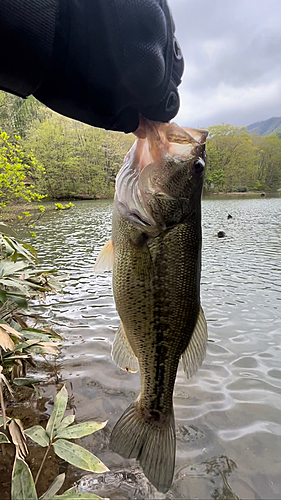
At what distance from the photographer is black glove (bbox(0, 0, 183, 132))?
1.21 metres

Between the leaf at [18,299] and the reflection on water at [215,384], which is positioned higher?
the leaf at [18,299]

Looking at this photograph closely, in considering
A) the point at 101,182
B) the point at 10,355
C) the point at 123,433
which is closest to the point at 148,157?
the point at 123,433

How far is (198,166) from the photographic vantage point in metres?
1.85

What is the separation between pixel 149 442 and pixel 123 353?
1.76ft

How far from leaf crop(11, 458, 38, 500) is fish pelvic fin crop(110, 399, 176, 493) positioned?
471mm

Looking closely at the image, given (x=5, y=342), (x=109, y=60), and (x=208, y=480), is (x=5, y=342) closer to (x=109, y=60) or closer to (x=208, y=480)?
(x=109, y=60)

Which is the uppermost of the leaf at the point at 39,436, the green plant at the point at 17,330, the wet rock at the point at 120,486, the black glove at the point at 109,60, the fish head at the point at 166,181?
the black glove at the point at 109,60

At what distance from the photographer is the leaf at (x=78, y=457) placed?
1.87 m

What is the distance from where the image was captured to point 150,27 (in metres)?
1.24

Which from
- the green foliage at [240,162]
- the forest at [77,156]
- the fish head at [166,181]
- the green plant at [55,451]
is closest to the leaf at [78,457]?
the green plant at [55,451]

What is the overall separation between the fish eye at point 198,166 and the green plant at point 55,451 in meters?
1.76

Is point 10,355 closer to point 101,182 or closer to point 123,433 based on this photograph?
point 123,433

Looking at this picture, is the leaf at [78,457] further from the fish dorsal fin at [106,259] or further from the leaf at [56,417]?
the fish dorsal fin at [106,259]

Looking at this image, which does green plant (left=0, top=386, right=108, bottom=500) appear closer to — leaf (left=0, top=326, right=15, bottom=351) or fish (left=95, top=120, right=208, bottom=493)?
fish (left=95, top=120, right=208, bottom=493)
